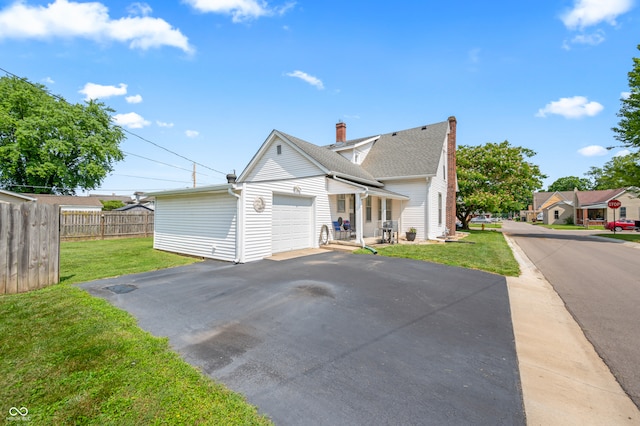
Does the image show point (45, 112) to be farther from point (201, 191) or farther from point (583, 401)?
point (583, 401)

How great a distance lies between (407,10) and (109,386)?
13.5 metres

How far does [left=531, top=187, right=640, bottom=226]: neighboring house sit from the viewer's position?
35.6 m

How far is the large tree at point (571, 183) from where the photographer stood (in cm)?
8488

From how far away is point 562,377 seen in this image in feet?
9.81

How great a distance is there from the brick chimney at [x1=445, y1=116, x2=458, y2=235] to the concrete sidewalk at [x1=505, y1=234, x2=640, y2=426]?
585 inches

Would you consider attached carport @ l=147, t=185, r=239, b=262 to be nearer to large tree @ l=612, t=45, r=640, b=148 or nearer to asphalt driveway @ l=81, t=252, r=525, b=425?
asphalt driveway @ l=81, t=252, r=525, b=425

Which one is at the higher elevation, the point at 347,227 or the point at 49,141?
the point at 49,141

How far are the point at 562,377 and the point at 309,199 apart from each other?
1028 cm

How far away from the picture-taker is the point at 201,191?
33.3 ft

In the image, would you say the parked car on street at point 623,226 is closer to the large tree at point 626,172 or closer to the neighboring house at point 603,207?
the neighboring house at point 603,207

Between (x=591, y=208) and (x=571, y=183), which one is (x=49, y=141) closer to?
(x=591, y=208)

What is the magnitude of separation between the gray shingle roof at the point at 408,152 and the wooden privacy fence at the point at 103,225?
16421mm

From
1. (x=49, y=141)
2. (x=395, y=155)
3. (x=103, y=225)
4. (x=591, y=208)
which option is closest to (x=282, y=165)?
(x=395, y=155)

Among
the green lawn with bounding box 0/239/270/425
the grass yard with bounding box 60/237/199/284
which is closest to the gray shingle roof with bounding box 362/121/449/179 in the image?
the grass yard with bounding box 60/237/199/284
